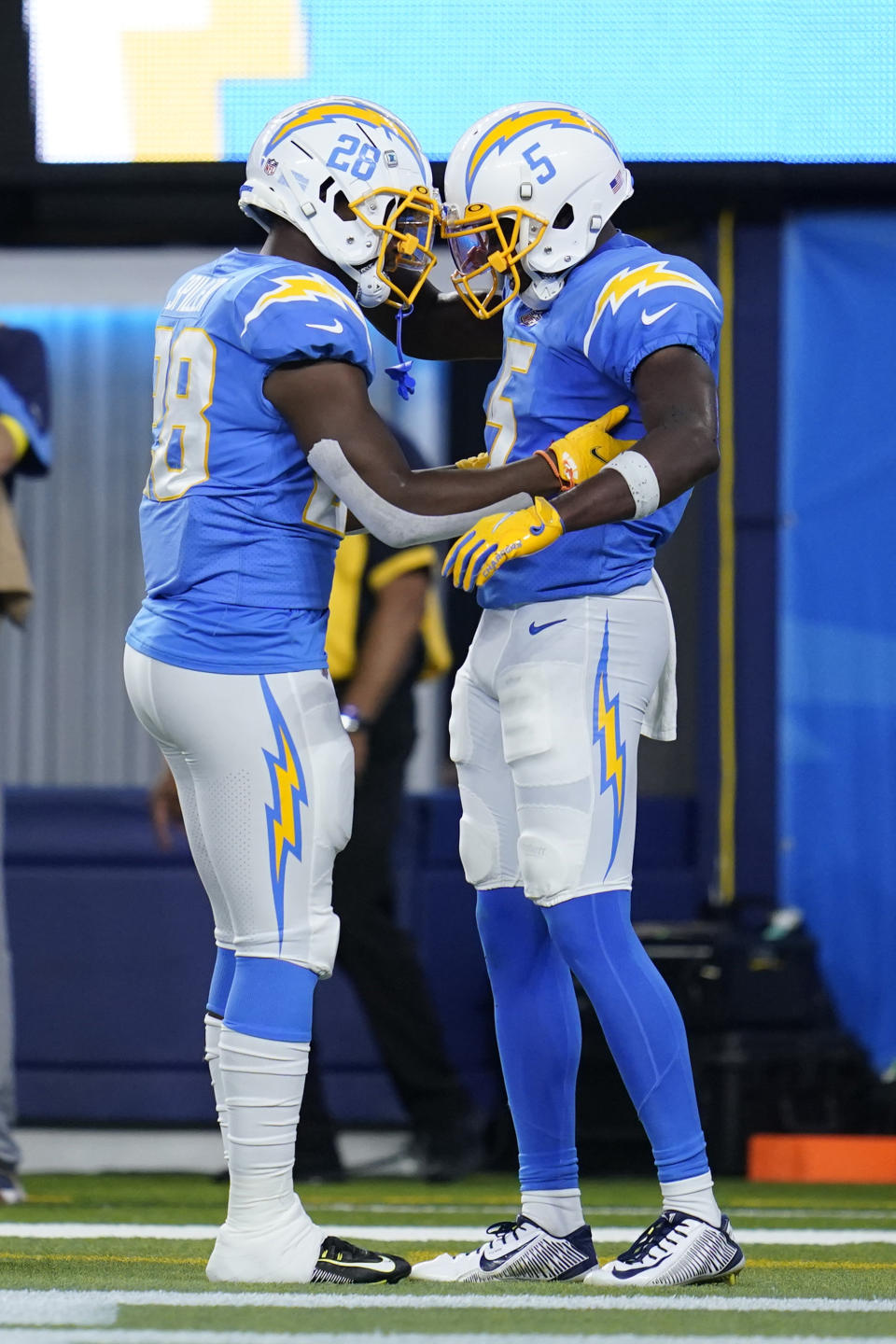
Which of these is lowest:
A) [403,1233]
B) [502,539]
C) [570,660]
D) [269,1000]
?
[403,1233]

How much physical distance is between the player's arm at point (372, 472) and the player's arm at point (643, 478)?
5cm

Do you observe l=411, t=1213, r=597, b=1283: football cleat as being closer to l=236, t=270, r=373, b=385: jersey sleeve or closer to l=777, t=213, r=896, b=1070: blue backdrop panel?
l=236, t=270, r=373, b=385: jersey sleeve

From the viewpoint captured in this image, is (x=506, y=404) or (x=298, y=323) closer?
(x=298, y=323)

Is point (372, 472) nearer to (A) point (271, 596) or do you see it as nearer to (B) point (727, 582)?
(A) point (271, 596)

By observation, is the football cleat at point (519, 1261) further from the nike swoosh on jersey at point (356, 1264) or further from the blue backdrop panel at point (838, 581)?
the blue backdrop panel at point (838, 581)

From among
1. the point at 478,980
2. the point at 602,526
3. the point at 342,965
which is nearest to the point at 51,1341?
the point at 602,526

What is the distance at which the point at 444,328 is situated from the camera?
2801 millimetres

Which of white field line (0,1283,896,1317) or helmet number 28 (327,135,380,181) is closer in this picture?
white field line (0,1283,896,1317)

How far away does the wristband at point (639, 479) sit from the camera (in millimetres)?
2264

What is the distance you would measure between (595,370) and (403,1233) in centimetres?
145

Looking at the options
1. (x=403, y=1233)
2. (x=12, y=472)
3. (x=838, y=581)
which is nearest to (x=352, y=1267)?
(x=403, y=1233)

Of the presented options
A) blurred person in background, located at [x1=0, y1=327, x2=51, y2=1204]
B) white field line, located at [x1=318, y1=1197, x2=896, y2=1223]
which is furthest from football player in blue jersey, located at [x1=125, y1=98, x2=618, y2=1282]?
blurred person in background, located at [x1=0, y1=327, x2=51, y2=1204]

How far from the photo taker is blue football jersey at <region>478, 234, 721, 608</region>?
2.34 meters

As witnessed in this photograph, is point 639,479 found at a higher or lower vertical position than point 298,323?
lower
